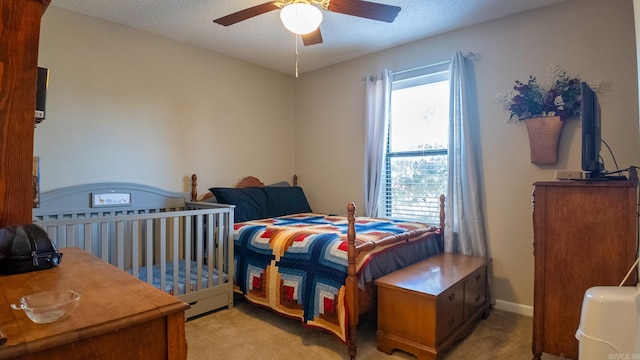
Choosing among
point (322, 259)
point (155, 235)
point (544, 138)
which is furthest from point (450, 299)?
point (155, 235)

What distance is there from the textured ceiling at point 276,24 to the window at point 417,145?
1.43ft

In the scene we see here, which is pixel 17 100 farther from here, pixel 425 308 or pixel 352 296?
pixel 425 308

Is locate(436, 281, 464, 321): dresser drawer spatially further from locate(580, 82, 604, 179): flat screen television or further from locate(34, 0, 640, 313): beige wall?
locate(580, 82, 604, 179): flat screen television

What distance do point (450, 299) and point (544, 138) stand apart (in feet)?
4.74

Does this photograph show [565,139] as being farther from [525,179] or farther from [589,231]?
[589,231]

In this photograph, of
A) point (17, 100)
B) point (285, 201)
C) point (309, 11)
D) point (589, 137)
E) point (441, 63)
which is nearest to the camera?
point (17, 100)

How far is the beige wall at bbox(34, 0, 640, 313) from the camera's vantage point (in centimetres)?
259

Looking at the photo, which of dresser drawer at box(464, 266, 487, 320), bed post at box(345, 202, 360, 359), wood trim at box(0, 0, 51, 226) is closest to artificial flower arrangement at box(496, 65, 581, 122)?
dresser drawer at box(464, 266, 487, 320)

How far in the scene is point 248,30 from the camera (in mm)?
3176

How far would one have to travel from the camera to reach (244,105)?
158 inches

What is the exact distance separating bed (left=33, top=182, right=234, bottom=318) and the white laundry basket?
233 centimetres

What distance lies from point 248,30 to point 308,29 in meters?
1.28

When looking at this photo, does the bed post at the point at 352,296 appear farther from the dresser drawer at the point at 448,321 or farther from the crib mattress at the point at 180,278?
the crib mattress at the point at 180,278

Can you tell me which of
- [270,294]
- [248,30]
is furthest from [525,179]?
[248,30]
